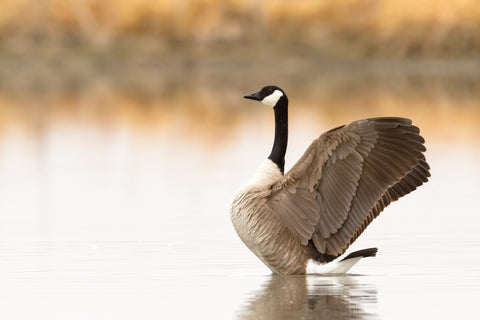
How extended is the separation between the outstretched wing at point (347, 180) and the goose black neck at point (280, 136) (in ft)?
1.29

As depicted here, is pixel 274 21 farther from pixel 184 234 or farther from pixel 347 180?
pixel 347 180

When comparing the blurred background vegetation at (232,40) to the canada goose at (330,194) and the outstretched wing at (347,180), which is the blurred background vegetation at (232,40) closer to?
the canada goose at (330,194)

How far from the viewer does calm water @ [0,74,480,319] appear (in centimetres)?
692

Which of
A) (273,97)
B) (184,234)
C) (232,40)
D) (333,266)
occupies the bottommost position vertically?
(333,266)

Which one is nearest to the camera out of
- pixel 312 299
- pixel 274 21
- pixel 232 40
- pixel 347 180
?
pixel 312 299

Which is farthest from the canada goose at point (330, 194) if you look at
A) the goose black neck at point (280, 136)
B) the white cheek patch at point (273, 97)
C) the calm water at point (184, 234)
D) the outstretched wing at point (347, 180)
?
the white cheek patch at point (273, 97)

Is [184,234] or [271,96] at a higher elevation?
[271,96]

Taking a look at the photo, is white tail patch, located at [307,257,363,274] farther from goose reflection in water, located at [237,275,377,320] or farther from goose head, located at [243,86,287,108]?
goose head, located at [243,86,287,108]

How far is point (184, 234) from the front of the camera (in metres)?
9.73

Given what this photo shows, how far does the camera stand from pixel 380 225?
9.96 m

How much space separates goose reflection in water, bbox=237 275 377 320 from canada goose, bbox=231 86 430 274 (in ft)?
0.52

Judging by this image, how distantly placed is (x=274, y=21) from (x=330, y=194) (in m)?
57.7

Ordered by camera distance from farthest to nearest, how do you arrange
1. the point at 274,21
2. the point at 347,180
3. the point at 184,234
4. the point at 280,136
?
the point at 274,21 < the point at 184,234 < the point at 280,136 < the point at 347,180

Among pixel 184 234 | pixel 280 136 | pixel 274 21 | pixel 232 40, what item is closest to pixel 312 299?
pixel 280 136
